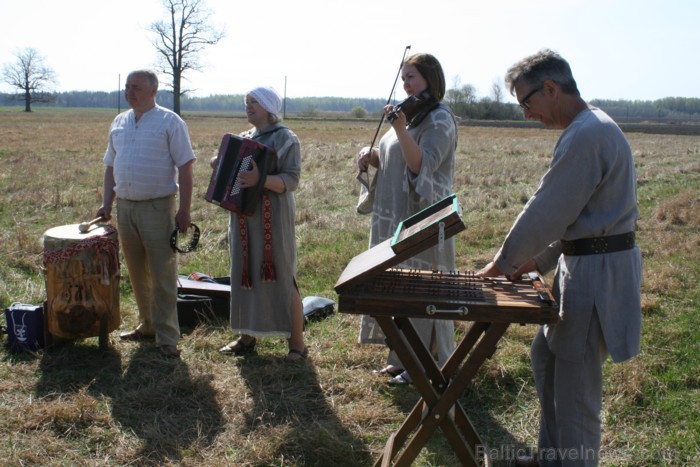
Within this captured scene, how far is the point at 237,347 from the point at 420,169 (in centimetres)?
216

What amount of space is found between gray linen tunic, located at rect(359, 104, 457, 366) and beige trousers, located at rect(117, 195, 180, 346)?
1.60 metres

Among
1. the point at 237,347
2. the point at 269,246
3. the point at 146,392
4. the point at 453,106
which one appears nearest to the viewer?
the point at 146,392

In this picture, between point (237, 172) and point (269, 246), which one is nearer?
point (237, 172)

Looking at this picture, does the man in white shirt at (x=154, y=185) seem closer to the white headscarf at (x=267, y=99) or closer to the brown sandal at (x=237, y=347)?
the brown sandal at (x=237, y=347)

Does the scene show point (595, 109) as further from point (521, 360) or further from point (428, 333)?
point (521, 360)

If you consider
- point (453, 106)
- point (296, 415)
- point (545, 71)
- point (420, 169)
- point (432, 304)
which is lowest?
point (296, 415)

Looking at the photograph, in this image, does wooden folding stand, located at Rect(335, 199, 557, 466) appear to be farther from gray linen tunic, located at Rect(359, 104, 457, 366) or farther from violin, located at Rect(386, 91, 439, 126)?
violin, located at Rect(386, 91, 439, 126)

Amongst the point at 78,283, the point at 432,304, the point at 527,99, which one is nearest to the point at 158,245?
the point at 78,283

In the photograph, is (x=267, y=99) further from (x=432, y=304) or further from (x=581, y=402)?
(x=581, y=402)

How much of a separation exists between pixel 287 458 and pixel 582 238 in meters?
1.99

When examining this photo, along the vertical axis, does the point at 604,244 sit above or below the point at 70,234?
above

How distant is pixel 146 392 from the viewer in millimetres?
4543

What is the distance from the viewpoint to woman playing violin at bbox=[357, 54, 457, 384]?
169 inches

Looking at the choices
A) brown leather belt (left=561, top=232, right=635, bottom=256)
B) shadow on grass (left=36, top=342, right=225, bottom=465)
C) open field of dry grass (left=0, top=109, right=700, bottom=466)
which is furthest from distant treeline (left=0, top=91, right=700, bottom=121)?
brown leather belt (left=561, top=232, right=635, bottom=256)
